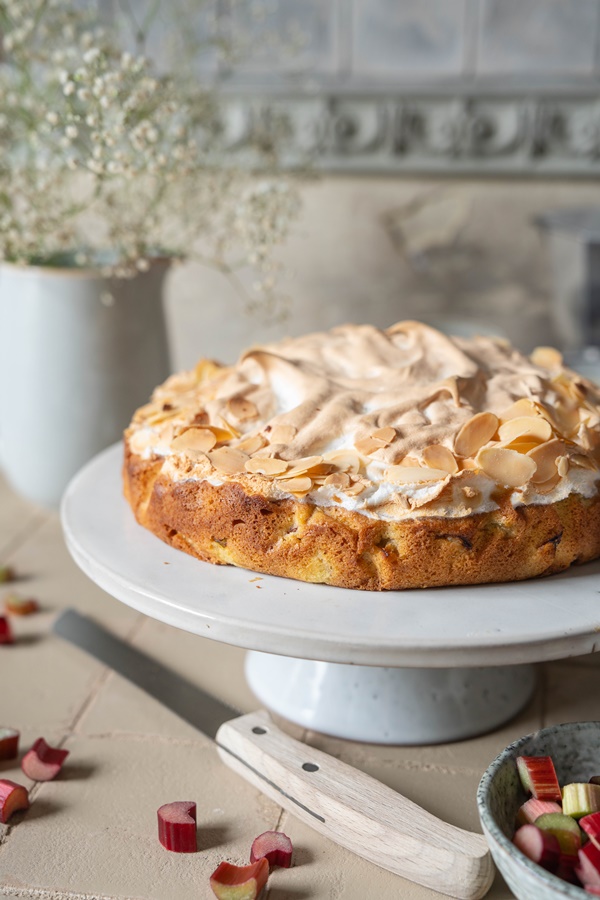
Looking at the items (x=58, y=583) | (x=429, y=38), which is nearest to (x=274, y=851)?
(x=58, y=583)

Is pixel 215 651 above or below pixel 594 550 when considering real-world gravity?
below

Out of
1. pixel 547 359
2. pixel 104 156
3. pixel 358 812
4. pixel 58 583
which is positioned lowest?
pixel 58 583

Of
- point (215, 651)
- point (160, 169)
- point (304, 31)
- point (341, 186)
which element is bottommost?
point (215, 651)

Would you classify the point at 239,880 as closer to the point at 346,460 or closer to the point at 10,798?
the point at 10,798

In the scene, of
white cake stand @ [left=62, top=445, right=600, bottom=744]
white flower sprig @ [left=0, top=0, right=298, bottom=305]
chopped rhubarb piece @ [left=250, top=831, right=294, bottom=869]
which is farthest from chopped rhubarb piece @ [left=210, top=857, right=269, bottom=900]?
white flower sprig @ [left=0, top=0, right=298, bottom=305]

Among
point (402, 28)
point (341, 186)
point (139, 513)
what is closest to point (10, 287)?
point (139, 513)

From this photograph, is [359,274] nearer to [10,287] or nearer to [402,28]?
[402,28]

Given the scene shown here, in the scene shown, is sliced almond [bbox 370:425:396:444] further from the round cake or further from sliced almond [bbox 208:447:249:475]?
sliced almond [bbox 208:447:249:475]
